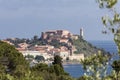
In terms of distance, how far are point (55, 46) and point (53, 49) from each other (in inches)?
312

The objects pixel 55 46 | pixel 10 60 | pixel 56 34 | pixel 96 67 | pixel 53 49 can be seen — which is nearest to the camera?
pixel 96 67

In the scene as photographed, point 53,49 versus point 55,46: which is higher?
point 55,46

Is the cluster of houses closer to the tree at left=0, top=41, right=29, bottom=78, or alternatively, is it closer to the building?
the building

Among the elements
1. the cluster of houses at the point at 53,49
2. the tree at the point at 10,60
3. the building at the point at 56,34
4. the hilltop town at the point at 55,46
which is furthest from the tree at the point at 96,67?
the building at the point at 56,34

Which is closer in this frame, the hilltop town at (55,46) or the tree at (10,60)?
the tree at (10,60)

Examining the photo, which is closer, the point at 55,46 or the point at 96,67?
the point at 96,67

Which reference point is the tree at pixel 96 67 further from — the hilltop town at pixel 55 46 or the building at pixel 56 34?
the building at pixel 56 34

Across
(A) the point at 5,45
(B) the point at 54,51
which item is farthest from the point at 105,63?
(B) the point at 54,51

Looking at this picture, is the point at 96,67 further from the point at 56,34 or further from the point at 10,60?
the point at 56,34

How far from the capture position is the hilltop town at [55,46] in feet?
416

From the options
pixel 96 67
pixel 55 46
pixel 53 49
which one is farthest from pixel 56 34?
pixel 96 67

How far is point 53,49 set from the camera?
136250 mm

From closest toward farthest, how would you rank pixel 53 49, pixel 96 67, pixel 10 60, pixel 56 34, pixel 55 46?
pixel 96 67 < pixel 10 60 < pixel 53 49 < pixel 55 46 < pixel 56 34

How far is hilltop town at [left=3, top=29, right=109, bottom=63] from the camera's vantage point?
416 ft
